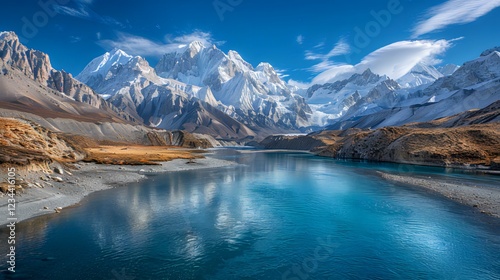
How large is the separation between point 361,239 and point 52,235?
931 inches

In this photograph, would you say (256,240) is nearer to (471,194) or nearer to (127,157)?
(471,194)

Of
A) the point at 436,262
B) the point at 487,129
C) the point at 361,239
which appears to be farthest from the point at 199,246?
the point at 487,129

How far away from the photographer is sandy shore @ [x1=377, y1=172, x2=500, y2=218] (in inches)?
1214

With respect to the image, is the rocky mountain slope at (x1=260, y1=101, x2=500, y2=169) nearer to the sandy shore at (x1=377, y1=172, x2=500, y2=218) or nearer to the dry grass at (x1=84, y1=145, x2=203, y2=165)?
the sandy shore at (x1=377, y1=172, x2=500, y2=218)

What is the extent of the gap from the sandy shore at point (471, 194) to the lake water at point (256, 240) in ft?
7.40

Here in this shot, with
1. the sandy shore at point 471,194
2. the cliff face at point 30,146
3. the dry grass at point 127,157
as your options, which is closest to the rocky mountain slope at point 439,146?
the sandy shore at point 471,194

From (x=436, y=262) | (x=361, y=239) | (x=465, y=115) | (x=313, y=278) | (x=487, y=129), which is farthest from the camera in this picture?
(x=465, y=115)

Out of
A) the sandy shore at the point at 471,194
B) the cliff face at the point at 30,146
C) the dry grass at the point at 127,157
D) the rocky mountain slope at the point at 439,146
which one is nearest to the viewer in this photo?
the sandy shore at the point at 471,194

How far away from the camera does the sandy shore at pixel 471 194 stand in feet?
101

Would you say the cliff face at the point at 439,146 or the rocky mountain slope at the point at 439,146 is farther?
the cliff face at the point at 439,146

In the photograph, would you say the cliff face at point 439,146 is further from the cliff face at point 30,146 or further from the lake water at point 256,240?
the cliff face at point 30,146

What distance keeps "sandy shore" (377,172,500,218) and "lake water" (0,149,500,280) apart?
88.8 inches

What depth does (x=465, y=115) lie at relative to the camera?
143375 millimetres

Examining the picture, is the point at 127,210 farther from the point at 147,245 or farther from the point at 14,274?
the point at 14,274
